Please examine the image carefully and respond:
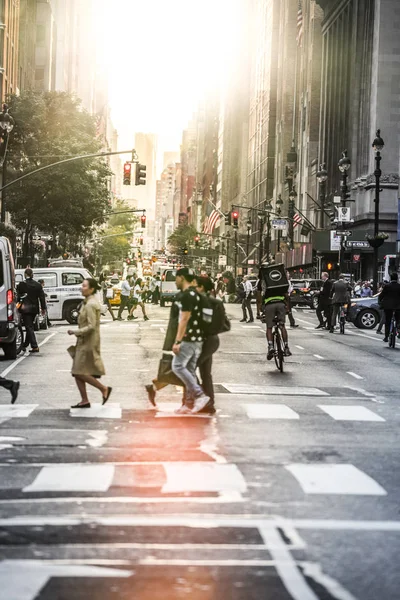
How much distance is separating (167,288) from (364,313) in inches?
1384

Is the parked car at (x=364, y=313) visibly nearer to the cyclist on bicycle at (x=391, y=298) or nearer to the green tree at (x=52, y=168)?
the cyclist on bicycle at (x=391, y=298)

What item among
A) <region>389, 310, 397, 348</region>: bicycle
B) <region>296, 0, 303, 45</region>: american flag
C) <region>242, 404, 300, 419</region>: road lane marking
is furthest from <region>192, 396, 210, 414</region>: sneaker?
<region>296, 0, 303, 45</region>: american flag

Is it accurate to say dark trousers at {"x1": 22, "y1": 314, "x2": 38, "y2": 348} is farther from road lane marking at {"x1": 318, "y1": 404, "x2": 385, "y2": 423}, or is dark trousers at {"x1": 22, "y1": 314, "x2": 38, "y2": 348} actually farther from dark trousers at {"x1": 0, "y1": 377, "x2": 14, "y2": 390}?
dark trousers at {"x1": 0, "y1": 377, "x2": 14, "y2": 390}

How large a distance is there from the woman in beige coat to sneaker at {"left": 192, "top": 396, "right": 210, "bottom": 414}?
135cm

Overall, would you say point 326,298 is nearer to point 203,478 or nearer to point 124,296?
point 124,296

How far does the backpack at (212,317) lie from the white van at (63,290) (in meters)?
26.2

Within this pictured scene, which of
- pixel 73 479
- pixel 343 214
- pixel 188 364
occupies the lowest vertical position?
pixel 73 479

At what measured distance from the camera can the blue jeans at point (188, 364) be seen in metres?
14.8

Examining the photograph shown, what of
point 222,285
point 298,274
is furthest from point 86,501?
point 298,274

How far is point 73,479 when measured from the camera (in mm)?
9609

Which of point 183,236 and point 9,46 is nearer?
point 9,46

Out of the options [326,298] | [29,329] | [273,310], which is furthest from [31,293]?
[326,298]

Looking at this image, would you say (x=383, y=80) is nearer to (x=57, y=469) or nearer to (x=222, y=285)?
(x=222, y=285)

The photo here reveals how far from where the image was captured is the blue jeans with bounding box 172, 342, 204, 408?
1482 centimetres
